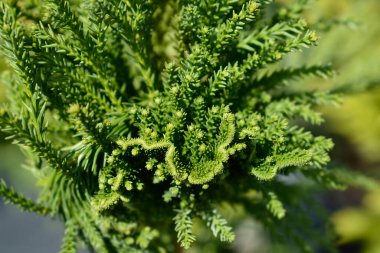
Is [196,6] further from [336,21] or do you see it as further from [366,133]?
[366,133]

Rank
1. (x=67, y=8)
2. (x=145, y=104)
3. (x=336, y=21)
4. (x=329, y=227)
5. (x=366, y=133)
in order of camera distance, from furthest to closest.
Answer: (x=366, y=133) → (x=329, y=227) → (x=336, y=21) → (x=145, y=104) → (x=67, y=8)

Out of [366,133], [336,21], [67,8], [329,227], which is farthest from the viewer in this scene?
[366,133]

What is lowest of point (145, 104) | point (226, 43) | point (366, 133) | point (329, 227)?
point (366, 133)

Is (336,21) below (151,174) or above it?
above

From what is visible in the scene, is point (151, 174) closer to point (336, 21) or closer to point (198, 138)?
point (198, 138)

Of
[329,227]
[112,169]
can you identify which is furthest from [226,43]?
[329,227]

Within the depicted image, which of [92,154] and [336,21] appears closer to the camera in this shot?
[92,154]

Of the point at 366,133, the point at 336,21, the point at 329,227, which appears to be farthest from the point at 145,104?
the point at 366,133
